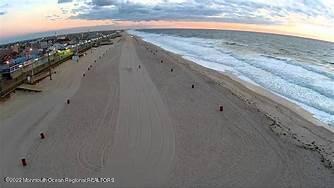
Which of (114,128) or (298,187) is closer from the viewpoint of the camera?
(298,187)

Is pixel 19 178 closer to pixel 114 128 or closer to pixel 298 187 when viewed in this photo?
pixel 114 128

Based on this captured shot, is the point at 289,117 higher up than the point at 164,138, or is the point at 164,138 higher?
the point at 164,138

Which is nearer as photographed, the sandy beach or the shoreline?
the sandy beach

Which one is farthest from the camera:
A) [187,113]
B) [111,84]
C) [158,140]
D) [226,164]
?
[111,84]

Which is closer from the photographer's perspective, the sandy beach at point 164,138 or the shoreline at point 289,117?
the sandy beach at point 164,138

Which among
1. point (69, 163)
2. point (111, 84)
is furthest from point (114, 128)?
point (111, 84)
